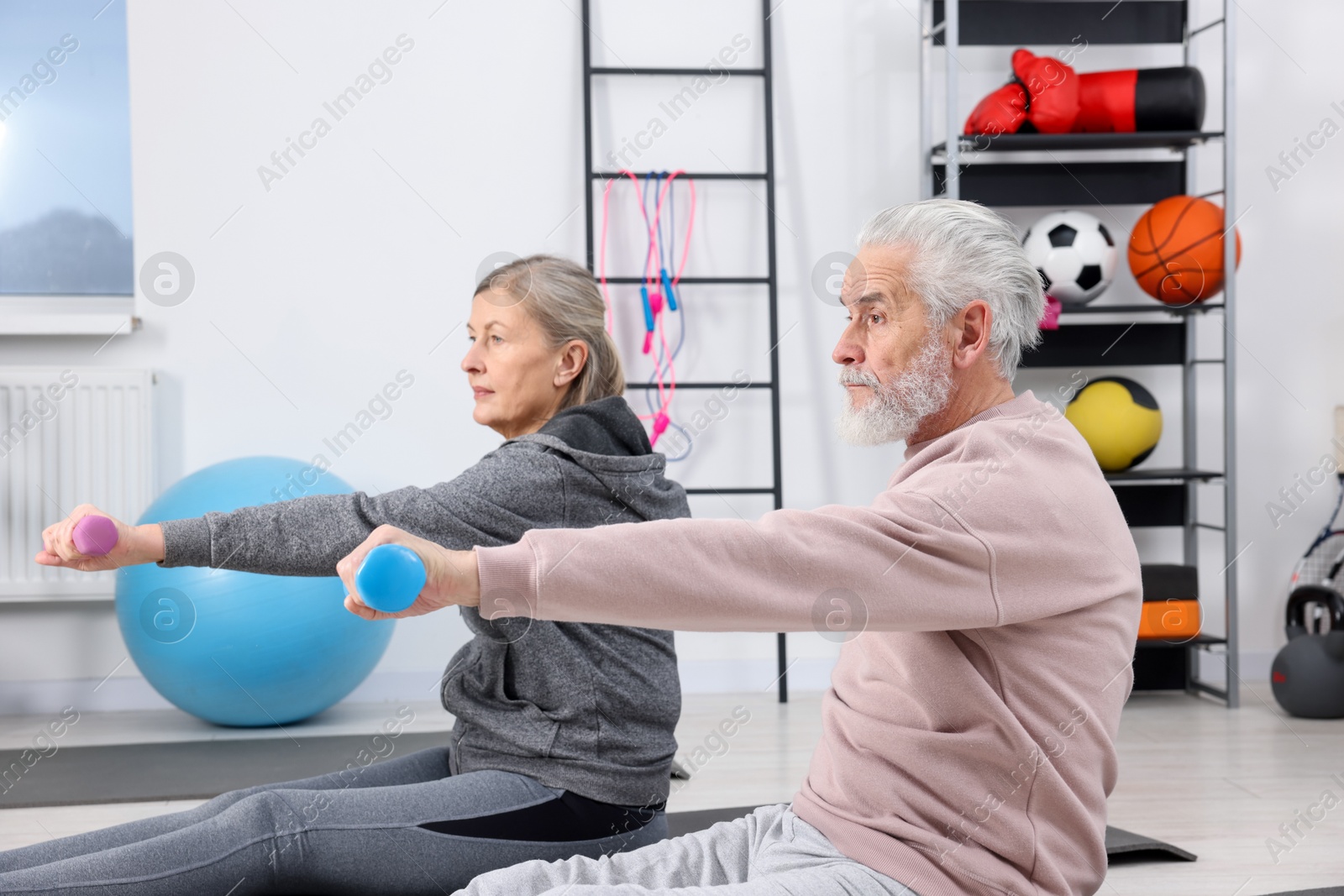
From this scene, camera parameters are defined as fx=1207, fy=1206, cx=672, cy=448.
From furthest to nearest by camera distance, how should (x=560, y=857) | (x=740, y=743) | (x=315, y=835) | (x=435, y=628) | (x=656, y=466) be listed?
(x=435, y=628) < (x=740, y=743) < (x=656, y=466) < (x=560, y=857) < (x=315, y=835)

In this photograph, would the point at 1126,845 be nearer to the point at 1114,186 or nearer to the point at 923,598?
the point at 923,598

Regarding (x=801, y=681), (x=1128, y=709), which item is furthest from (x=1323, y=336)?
(x=801, y=681)

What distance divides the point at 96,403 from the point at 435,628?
47.7 inches

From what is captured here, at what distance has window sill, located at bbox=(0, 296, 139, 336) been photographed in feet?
11.7

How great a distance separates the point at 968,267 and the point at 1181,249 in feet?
8.67

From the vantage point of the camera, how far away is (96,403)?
357 cm

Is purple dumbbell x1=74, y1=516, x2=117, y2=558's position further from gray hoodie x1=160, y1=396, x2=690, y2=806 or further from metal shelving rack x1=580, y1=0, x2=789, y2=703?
metal shelving rack x1=580, y1=0, x2=789, y2=703

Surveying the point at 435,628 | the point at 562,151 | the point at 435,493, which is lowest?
the point at 435,628

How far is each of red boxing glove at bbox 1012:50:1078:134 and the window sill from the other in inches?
109

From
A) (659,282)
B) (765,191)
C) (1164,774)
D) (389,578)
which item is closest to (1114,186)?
(765,191)

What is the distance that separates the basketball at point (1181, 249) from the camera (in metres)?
3.57

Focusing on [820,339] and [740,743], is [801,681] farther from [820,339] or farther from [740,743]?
[820,339]

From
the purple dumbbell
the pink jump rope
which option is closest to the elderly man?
the purple dumbbell

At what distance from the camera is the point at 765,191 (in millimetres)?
3887
